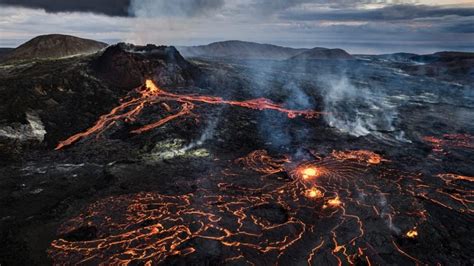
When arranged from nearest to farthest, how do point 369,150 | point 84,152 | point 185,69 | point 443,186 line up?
point 443,186
point 84,152
point 369,150
point 185,69

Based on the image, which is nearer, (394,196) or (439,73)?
(394,196)

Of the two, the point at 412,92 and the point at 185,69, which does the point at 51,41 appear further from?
the point at 412,92

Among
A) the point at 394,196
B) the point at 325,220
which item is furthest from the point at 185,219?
the point at 394,196

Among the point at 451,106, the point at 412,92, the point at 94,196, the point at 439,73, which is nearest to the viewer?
the point at 94,196

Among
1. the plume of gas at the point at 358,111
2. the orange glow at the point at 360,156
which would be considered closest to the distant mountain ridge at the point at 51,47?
the plume of gas at the point at 358,111

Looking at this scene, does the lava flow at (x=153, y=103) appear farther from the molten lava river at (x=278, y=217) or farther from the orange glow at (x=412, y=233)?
the orange glow at (x=412, y=233)
